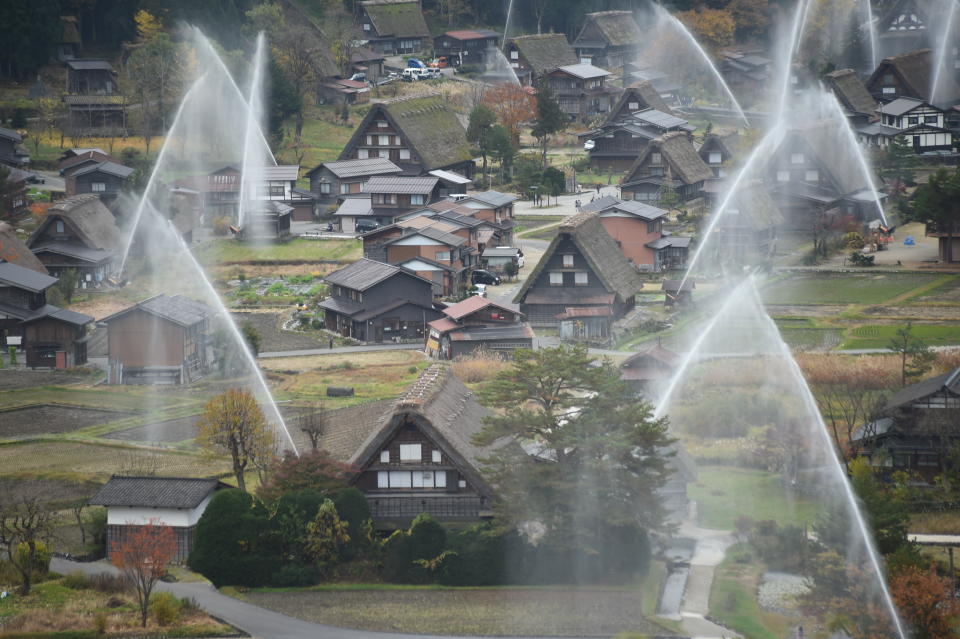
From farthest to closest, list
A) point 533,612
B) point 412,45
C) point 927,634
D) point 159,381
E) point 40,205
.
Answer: point 412,45
point 40,205
point 159,381
point 533,612
point 927,634

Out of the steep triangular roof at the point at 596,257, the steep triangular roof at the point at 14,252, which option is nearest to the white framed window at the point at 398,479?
the steep triangular roof at the point at 596,257

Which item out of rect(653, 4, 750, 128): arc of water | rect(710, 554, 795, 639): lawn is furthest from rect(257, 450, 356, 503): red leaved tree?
rect(653, 4, 750, 128): arc of water

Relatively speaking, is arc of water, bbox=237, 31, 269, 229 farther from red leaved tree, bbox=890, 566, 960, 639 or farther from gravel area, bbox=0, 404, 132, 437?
red leaved tree, bbox=890, 566, 960, 639

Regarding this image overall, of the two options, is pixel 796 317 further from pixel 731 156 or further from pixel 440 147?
pixel 440 147

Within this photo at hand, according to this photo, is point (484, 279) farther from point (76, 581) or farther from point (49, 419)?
point (76, 581)

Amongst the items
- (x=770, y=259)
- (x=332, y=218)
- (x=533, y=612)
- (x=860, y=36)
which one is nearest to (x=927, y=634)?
(x=533, y=612)

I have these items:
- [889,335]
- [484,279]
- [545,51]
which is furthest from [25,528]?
[545,51]
